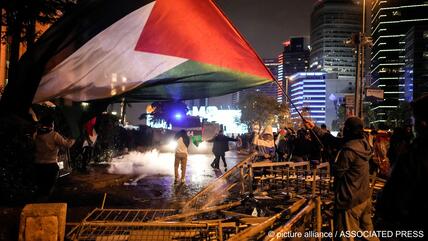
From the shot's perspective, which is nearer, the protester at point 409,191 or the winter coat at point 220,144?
the protester at point 409,191

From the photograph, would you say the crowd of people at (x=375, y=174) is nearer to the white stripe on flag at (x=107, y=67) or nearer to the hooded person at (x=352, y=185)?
the hooded person at (x=352, y=185)

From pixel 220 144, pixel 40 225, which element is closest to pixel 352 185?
pixel 40 225

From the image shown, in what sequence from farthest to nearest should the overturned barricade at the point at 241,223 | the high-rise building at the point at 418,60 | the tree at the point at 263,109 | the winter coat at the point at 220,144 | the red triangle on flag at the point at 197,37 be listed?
1. the high-rise building at the point at 418,60
2. the tree at the point at 263,109
3. the winter coat at the point at 220,144
4. the red triangle on flag at the point at 197,37
5. the overturned barricade at the point at 241,223

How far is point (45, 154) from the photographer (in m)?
7.39

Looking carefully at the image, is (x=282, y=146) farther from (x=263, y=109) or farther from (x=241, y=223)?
(x=263, y=109)

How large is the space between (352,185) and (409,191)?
7.44ft

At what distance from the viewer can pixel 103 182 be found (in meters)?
13.1

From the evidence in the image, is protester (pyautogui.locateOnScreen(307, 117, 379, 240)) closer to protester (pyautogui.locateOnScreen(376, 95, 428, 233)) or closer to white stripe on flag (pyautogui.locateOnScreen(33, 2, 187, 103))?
protester (pyautogui.locateOnScreen(376, 95, 428, 233))

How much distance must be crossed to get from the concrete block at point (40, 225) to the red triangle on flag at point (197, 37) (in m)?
2.34

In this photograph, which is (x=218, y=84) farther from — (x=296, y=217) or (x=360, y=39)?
(x=360, y=39)

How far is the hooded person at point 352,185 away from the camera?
189 inches

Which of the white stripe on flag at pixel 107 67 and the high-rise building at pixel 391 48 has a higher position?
the high-rise building at pixel 391 48

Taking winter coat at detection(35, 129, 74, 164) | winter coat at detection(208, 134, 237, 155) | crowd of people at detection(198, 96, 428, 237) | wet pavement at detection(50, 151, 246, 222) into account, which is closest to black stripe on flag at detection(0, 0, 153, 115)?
winter coat at detection(35, 129, 74, 164)

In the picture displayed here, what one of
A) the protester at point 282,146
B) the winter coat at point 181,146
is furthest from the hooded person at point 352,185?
the protester at point 282,146
